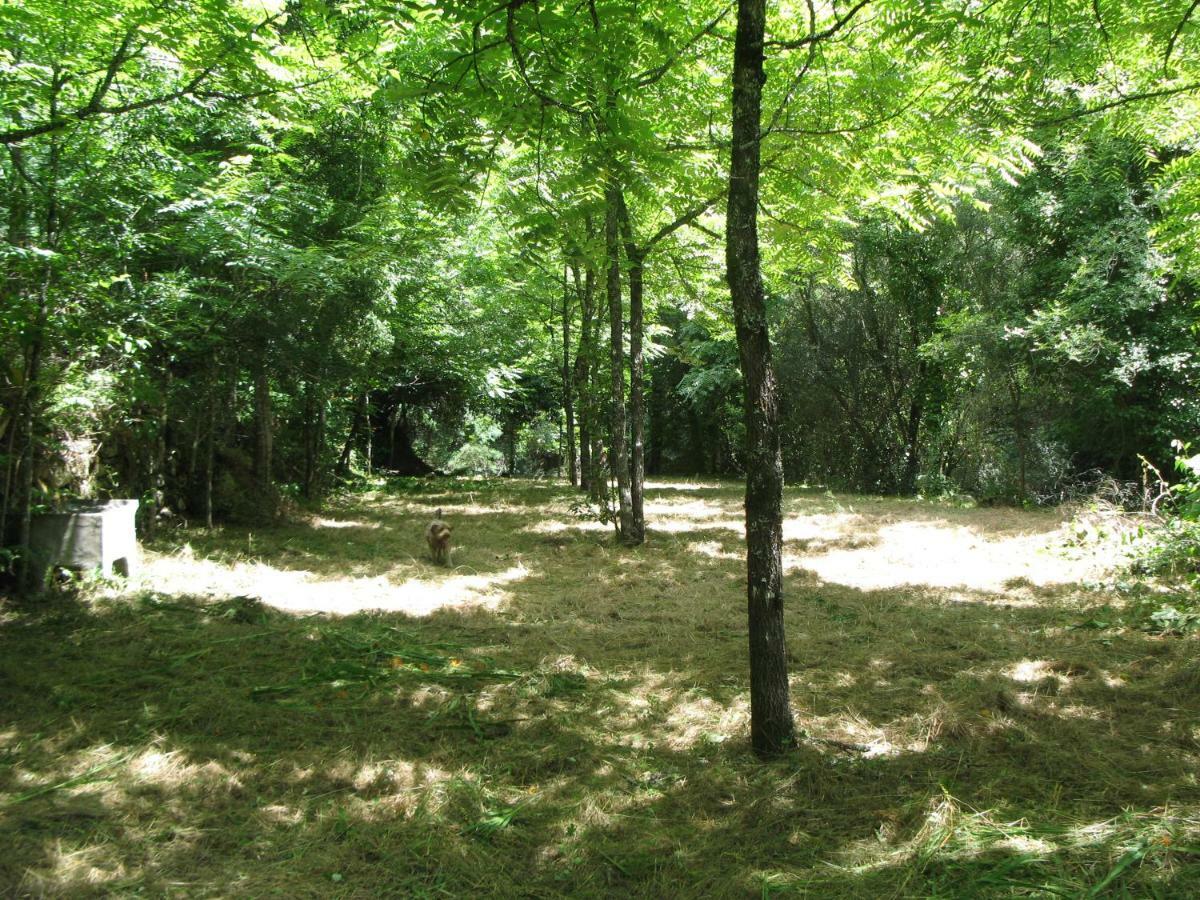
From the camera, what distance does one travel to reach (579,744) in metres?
3.79

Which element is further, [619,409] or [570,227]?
[619,409]

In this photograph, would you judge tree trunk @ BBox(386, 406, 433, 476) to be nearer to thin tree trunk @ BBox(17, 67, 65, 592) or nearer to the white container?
the white container

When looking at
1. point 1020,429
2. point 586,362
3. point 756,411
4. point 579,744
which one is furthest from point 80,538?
point 1020,429

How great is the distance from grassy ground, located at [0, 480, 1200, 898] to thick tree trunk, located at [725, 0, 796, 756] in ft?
1.25

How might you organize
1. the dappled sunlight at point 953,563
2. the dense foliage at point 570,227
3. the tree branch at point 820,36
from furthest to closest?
the dappled sunlight at point 953,563 < the dense foliage at point 570,227 < the tree branch at point 820,36

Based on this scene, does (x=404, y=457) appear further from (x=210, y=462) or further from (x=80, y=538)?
(x=80, y=538)

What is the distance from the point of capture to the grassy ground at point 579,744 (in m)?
2.67

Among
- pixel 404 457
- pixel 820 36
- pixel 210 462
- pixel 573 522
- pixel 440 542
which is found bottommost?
pixel 573 522

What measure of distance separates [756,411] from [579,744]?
200 centimetres

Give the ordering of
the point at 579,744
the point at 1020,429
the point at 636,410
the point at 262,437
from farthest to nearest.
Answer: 1. the point at 1020,429
2. the point at 262,437
3. the point at 636,410
4. the point at 579,744

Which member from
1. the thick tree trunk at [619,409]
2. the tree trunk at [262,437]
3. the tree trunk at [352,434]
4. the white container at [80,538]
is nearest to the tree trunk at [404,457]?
the tree trunk at [352,434]

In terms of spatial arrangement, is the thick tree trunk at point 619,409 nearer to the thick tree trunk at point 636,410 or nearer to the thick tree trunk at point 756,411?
the thick tree trunk at point 636,410

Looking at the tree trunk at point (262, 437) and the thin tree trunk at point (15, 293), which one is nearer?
the thin tree trunk at point (15, 293)

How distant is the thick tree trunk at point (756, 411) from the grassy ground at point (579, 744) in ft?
1.25
